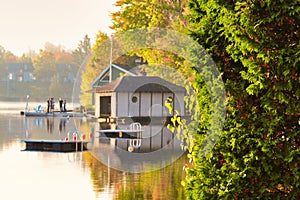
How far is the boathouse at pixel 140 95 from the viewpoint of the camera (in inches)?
1646

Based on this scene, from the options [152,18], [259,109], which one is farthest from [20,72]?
[259,109]

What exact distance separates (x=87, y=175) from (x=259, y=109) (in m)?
11.0

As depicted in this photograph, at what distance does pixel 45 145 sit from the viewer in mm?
24688

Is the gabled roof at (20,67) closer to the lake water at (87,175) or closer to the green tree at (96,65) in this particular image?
the green tree at (96,65)

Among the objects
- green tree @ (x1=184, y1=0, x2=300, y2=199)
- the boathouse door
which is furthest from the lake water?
the boathouse door

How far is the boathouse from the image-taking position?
4181 cm

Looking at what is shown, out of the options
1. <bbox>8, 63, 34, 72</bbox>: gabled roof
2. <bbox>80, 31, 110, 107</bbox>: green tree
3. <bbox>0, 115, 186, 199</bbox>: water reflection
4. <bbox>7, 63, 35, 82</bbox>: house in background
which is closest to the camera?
<bbox>0, 115, 186, 199</bbox>: water reflection

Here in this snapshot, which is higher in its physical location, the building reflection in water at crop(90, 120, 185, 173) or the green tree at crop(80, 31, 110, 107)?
the green tree at crop(80, 31, 110, 107)

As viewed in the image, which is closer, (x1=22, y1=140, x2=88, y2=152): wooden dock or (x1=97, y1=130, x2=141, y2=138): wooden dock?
(x1=22, y1=140, x2=88, y2=152): wooden dock

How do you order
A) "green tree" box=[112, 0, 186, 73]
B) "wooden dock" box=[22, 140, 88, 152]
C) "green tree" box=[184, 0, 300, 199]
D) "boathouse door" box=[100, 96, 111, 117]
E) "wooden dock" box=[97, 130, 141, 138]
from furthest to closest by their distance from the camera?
"boathouse door" box=[100, 96, 111, 117]
"green tree" box=[112, 0, 186, 73]
"wooden dock" box=[97, 130, 141, 138]
"wooden dock" box=[22, 140, 88, 152]
"green tree" box=[184, 0, 300, 199]

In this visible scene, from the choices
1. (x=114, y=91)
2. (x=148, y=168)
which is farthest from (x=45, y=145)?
(x=114, y=91)

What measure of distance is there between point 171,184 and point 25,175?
154 inches

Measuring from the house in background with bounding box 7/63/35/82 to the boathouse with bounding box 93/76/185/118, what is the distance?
312 ft

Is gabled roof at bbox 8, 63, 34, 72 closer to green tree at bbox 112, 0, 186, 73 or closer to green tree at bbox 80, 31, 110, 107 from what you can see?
green tree at bbox 112, 0, 186, 73
